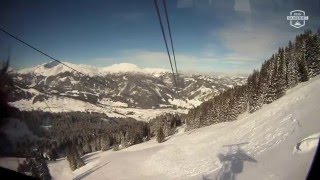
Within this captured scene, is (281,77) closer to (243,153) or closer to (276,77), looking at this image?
(276,77)

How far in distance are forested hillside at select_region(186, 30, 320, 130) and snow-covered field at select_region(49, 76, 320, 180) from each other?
0.76 ft

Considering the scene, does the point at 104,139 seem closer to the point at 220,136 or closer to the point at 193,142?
the point at 220,136

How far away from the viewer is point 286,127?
6.88 metres

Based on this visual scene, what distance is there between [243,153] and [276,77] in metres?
2.08

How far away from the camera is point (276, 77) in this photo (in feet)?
24.6

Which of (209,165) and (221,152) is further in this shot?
(221,152)

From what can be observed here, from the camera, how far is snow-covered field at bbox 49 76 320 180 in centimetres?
490

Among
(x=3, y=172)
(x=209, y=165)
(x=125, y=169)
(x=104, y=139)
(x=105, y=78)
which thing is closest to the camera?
(x=3, y=172)

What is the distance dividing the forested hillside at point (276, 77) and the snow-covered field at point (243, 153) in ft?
0.76

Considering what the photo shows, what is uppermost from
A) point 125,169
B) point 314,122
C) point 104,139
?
point 314,122

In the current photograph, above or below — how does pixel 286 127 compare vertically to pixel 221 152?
above

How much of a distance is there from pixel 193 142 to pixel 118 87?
21.0 ft

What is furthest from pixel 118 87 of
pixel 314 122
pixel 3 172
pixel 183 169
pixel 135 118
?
pixel 135 118

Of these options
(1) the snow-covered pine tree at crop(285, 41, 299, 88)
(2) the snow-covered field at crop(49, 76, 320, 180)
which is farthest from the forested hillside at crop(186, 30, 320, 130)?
(2) the snow-covered field at crop(49, 76, 320, 180)
